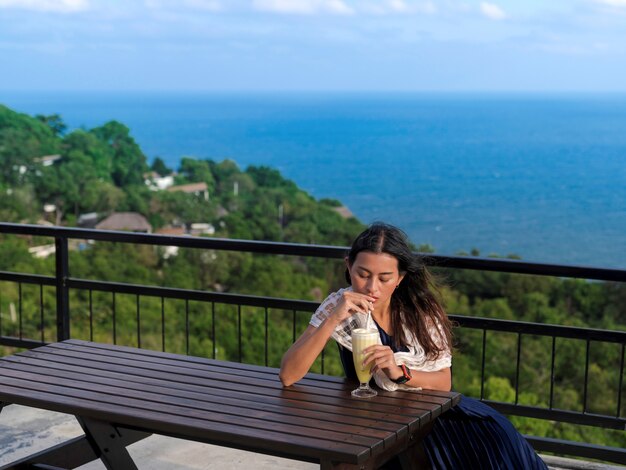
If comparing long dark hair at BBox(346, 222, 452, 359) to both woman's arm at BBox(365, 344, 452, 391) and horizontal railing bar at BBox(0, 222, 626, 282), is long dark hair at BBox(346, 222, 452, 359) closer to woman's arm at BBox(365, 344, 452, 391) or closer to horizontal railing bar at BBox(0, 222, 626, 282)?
woman's arm at BBox(365, 344, 452, 391)

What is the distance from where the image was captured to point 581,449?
326cm

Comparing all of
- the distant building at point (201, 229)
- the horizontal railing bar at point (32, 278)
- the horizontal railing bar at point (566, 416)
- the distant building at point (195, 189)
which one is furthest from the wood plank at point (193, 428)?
the distant building at point (195, 189)

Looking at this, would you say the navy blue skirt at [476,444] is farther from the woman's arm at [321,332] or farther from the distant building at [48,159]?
the distant building at [48,159]

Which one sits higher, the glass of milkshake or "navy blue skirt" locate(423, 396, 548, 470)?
the glass of milkshake

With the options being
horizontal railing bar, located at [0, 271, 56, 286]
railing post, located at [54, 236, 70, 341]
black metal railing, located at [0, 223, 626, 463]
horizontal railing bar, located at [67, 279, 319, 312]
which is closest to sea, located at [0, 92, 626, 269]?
horizontal railing bar, located at [0, 271, 56, 286]

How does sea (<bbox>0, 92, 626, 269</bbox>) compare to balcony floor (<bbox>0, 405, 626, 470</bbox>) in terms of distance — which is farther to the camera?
sea (<bbox>0, 92, 626, 269</bbox>)

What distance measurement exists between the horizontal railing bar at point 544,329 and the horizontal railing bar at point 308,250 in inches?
7.4

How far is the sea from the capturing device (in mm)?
64375

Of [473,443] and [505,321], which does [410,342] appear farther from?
[505,321]

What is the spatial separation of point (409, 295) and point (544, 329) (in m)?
0.78

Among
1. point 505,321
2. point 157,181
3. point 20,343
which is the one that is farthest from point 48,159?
point 505,321

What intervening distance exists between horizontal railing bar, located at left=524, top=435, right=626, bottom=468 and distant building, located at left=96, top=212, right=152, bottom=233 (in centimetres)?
4427

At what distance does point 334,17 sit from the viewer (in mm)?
76188

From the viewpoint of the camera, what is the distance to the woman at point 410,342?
2518mm
